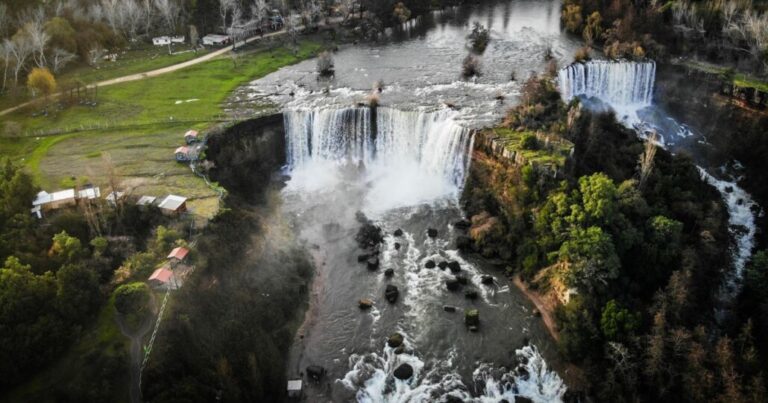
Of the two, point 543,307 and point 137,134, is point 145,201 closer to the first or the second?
point 137,134

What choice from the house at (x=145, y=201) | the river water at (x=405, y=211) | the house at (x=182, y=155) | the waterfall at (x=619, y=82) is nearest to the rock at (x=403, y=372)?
the river water at (x=405, y=211)

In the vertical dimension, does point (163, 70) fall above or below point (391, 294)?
above

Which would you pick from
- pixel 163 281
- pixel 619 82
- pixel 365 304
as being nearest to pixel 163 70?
pixel 163 281

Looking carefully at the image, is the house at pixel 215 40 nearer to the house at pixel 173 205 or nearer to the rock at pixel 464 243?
the house at pixel 173 205

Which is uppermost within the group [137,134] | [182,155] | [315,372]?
[137,134]

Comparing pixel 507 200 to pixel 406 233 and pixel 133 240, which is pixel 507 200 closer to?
pixel 406 233

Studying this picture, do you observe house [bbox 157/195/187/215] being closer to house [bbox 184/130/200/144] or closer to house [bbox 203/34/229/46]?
house [bbox 184/130/200/144]
